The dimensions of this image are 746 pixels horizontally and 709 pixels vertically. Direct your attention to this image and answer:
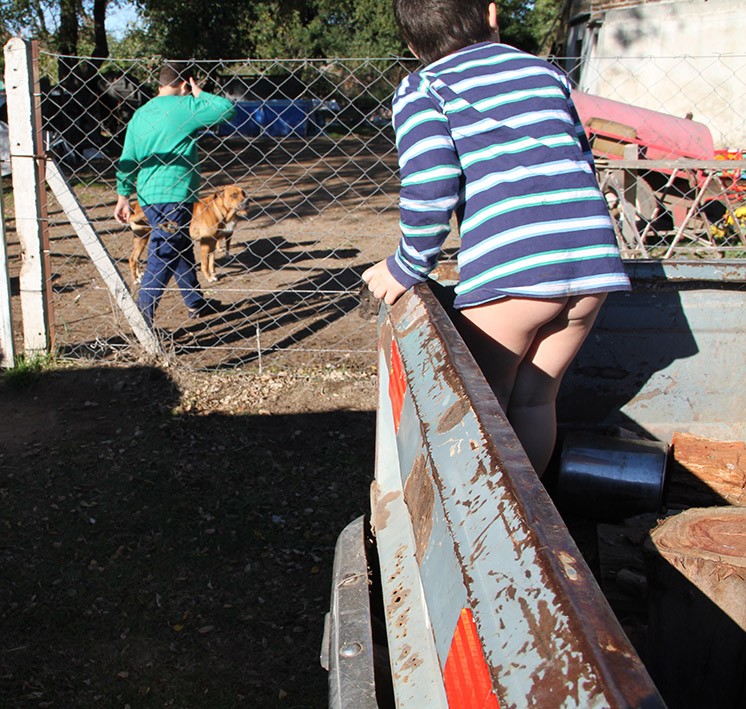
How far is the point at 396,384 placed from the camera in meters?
1.69

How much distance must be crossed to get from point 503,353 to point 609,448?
0.55 m

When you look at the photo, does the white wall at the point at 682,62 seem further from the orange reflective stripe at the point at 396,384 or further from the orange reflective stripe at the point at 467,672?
the orange reflective stripe at the point at 467,672

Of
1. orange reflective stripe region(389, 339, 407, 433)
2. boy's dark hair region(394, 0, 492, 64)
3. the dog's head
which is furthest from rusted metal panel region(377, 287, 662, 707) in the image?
the dog's head

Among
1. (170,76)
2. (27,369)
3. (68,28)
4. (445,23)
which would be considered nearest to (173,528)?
(27,369)

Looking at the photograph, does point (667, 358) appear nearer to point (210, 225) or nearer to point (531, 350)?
point (531, 350)

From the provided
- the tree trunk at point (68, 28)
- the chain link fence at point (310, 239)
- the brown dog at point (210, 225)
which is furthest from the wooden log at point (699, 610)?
the tree trunk at point (68, 28)

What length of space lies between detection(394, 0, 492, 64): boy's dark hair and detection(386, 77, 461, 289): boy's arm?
13cm

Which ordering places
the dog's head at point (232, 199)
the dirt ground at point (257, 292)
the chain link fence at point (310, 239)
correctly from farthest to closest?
the dog's head at point (232, 199) → the chain link fence at point (310, 239) → the dirt ground at point (257, 292)

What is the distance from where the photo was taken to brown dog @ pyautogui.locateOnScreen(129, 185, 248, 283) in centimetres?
684

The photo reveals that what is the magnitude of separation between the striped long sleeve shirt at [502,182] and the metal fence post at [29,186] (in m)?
3.12

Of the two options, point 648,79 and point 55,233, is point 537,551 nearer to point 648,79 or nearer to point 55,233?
point 55,233

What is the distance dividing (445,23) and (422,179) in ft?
1.37

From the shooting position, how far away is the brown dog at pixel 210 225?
6840 millimetres

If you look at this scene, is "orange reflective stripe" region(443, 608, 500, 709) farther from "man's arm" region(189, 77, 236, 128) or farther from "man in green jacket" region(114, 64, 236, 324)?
"man's arm" region(189, 77, 236, 128)
